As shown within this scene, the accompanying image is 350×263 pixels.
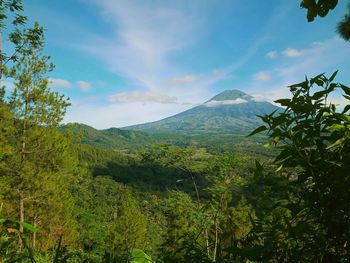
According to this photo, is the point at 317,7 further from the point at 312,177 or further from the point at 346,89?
the point at 312,177

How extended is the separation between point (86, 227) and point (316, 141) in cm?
5914

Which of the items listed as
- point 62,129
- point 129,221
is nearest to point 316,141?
point 62,129

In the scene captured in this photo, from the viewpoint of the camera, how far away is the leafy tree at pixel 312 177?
3.86 feet

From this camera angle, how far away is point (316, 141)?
4.40 feet

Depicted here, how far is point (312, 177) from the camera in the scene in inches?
51.0

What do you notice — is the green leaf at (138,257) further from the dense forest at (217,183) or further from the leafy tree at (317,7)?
the leafy tree at (317,7)

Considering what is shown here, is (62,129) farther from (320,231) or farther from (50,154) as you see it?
(320,231)

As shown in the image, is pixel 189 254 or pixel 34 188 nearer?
pixel 189 254

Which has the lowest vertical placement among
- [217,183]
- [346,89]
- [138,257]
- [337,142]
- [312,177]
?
[217,183]

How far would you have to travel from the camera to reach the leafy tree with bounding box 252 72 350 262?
118 cm

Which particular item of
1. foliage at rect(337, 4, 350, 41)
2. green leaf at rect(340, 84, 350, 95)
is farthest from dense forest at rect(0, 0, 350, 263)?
foliage at rect(337, 4, 350, 41)

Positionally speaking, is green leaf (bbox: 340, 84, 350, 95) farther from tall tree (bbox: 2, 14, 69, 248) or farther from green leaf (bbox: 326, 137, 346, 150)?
tall tree (bbox: 2, 14, 69, 248)

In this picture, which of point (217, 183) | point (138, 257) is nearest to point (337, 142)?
point (138, 257)

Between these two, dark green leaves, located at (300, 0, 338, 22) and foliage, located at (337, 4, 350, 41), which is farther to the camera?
foliage, located at (337, 4, 350, 41)
